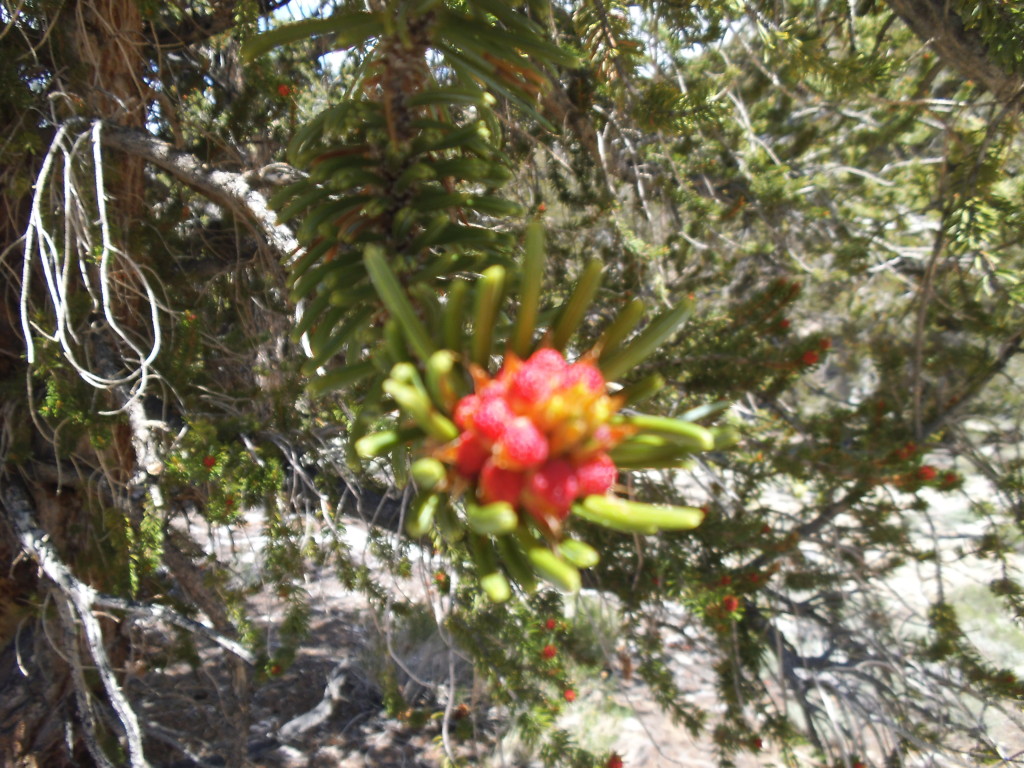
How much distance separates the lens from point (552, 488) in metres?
0.42

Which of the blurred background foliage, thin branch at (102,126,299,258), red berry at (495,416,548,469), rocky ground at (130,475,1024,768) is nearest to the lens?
red berry at (495,416,548,469)

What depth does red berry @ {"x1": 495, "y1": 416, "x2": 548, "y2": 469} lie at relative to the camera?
41 cm

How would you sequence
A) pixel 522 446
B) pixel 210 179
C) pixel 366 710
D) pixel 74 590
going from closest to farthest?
pixel 522 446 < pixel 210 179 < pixel 74 590 < pixel 366 710

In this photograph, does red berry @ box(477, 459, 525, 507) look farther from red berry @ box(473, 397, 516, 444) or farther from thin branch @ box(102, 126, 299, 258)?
thin branch @ box(102, 126, 299, 258)

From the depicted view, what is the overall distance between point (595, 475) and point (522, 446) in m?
0.06

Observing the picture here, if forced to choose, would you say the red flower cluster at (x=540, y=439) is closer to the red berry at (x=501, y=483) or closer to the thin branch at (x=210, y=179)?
the red berry at (x=501, y=483)

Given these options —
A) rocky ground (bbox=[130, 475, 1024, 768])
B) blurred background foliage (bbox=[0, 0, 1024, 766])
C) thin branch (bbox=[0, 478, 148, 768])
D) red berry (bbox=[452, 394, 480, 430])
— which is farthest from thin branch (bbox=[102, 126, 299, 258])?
rocky ground (bbox=[130, 475, 1024, 768])

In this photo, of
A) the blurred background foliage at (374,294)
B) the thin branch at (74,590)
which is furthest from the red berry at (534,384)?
the thin branch at (74,590)

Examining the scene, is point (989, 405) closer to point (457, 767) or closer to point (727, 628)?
point (727, 628)

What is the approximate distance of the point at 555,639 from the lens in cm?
239

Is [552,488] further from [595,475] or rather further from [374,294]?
[374,294]

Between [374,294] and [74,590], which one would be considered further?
[74,590]

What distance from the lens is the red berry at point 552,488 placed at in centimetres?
42

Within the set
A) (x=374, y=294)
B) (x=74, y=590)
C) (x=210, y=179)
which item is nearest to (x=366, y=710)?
(x=74, y=590)
